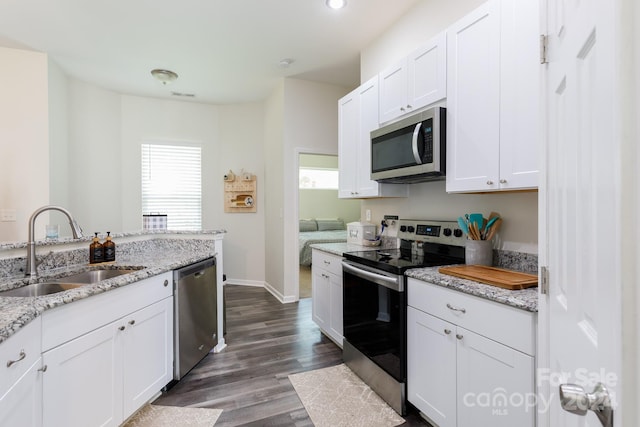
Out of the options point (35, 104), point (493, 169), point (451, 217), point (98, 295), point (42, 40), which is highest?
point (42, 40)

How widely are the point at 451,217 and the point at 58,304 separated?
2.31 meters

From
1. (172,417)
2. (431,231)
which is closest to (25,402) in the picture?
(172,417)

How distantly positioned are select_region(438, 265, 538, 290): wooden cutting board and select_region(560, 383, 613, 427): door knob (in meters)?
0.90

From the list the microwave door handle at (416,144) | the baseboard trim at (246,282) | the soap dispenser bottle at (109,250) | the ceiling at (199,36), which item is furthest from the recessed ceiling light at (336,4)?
the baseboard trim at (246,282)

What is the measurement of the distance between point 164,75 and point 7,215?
2.27 metres

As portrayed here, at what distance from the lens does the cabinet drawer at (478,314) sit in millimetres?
1269

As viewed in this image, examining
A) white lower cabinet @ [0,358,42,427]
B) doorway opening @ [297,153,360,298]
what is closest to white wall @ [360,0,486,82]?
white lower cabinet @ [0,358,42,427]

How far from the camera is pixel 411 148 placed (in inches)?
86.0

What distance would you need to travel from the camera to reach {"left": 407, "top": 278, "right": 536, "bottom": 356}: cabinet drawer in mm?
1269

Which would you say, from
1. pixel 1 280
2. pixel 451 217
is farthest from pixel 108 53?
pixel 451 217

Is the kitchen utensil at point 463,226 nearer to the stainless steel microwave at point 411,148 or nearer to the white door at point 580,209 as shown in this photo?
the stainless steel microwave at point 411,148

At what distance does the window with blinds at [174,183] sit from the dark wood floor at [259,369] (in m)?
2.02

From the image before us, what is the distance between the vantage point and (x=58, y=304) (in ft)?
4.52

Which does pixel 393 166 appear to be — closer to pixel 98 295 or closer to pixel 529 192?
pixel 529 192
